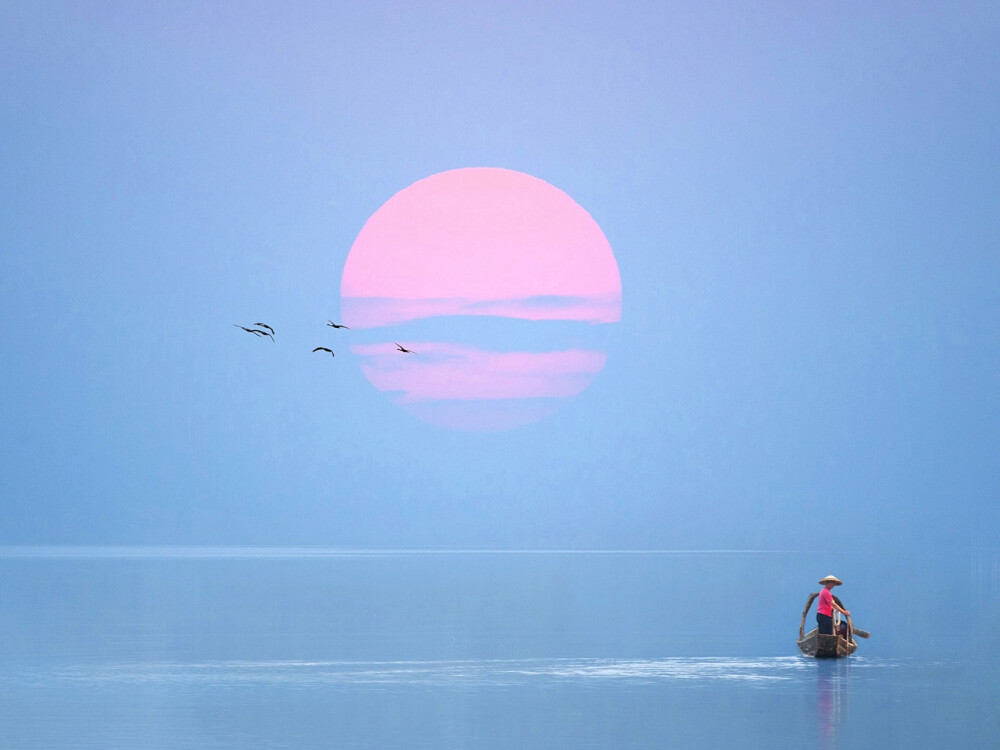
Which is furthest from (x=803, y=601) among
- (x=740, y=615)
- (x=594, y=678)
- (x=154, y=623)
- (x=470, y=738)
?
(x=470, y=738)

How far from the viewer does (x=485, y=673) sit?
122 ft

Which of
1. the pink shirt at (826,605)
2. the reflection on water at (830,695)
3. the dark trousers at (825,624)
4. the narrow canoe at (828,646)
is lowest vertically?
the reflection on water at (830,695)

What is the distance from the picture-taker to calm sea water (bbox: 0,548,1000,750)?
28.3 metres

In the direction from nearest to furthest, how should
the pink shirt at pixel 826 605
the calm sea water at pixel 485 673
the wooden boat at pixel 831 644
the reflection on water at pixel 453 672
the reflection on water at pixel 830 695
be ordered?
the reflection on water at pixel 830 695
the calm sea water at pixel 485 673
the reflection on water at pixel 453 672
the wooden boat at pixel 831 644
the pink shirt at pixel 826 605

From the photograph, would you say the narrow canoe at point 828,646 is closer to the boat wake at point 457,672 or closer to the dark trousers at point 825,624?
the dark trousers at point 825,624

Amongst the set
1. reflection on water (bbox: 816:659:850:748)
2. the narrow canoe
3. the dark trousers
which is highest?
the dark trousers

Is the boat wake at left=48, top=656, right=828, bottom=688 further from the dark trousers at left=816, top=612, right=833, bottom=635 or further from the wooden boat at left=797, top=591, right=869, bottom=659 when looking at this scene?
the dark trousers at left=816, top=612, right=833, bottom=635

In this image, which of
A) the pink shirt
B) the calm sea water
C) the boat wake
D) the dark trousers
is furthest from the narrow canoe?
the boat wake

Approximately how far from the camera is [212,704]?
31.9 metres

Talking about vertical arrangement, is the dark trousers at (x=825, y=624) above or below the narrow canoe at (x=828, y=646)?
above

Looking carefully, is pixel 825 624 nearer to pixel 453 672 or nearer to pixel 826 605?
pixel 826 605

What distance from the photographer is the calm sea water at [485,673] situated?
28.3 metres

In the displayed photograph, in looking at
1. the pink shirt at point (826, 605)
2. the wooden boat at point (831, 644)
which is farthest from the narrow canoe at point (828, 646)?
the pink shirt at point (826, 605)

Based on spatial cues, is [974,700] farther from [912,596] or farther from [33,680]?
[912,596]
